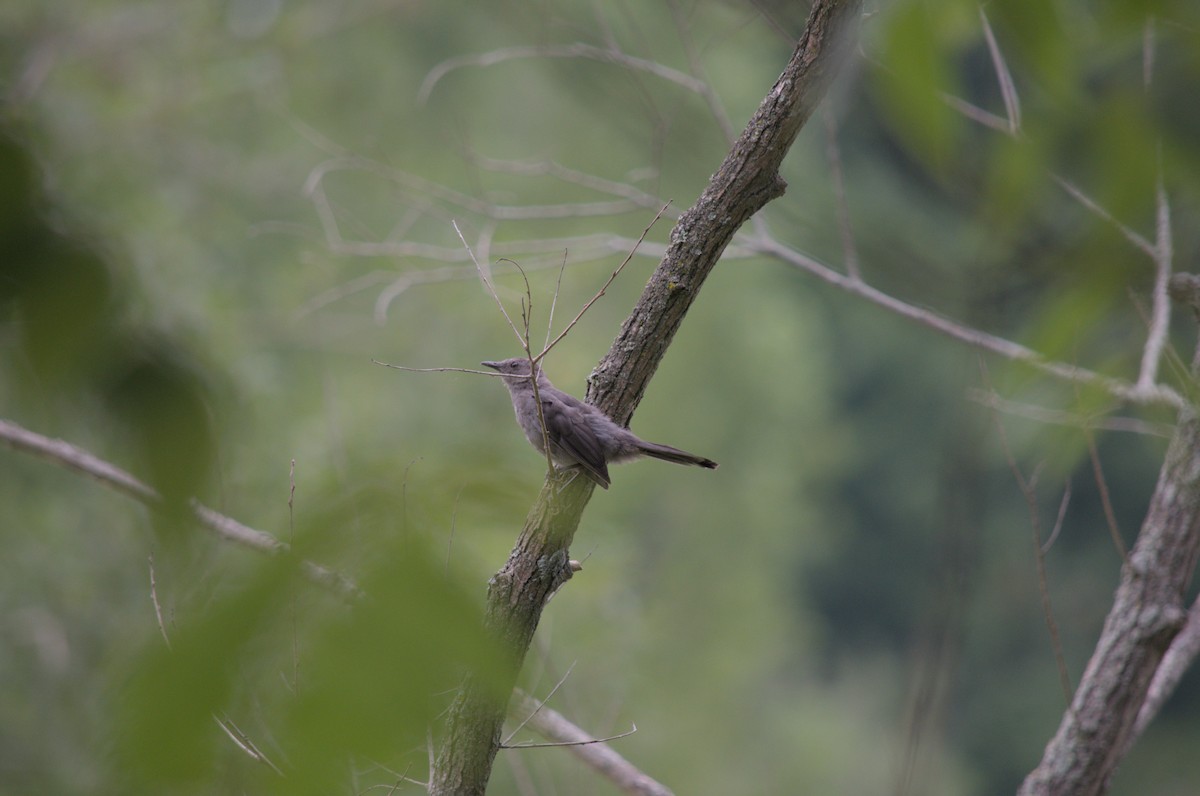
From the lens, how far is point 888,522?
2209cm

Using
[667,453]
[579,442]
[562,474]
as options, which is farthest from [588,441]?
[667,453]

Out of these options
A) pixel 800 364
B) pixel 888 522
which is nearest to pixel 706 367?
pixel 800 364

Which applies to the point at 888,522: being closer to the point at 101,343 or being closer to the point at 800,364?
the point at 800,364

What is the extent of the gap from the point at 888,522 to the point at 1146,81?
72.8 feet

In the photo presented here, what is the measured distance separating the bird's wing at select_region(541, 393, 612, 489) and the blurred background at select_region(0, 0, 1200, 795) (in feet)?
2.54

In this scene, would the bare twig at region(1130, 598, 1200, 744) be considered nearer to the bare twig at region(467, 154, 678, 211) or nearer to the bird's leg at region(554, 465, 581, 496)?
the bird's leg at region(554, 465, 581, 496)

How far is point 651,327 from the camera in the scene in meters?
3.13

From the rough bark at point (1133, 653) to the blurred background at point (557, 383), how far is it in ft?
1.21

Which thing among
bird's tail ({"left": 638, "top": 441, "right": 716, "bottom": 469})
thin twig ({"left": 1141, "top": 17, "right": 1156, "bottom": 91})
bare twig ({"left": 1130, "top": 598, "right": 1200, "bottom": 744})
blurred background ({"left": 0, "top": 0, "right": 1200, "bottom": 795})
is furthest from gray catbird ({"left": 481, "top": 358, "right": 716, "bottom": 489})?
thin twig ({"left": 1141, "top": 17, "right": 1156, "bottom": 91})

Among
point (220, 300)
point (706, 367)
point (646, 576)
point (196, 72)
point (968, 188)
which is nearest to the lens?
point (968, 188)

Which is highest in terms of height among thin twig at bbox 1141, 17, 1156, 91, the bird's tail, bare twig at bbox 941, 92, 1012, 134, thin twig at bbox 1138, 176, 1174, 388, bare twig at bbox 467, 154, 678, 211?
thin twig at bbox 1141, 17, 1156, 91

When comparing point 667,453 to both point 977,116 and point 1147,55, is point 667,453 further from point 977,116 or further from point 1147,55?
point 1147,55

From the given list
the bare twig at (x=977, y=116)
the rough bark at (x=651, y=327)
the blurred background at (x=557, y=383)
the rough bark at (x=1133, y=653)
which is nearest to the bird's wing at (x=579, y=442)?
the rough bark at (x=651, y=327)

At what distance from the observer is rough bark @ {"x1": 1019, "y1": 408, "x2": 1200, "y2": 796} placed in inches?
151
